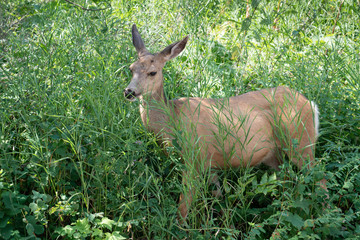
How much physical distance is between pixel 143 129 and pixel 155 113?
0.25 m

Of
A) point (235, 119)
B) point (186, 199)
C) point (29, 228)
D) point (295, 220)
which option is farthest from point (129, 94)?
point (295, 220)

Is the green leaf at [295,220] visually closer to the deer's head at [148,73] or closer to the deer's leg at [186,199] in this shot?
the deer's leg at [186,199]

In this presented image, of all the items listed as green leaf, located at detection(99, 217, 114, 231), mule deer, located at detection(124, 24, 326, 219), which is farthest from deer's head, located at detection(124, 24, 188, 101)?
green leaf, located at detection(99, 217, 114, 231)

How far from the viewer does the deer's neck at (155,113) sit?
396cm

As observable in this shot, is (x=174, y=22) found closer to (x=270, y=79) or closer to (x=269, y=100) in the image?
(x=270, y=79)

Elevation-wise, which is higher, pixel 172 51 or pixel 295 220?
pixel 172 51

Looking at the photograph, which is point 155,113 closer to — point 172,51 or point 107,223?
point 172,51

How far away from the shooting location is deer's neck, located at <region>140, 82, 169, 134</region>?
3960 mm

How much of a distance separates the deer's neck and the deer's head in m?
0.03

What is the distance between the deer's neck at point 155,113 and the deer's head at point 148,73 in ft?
0.10

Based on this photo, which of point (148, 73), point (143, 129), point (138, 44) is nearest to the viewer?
point (143, 129)

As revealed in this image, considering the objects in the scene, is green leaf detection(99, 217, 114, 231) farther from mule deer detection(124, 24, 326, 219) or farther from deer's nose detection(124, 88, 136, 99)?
deer's nose detection(124, 88, 136, 99)

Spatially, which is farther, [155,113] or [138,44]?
[138,44]

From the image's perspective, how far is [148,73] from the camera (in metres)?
4.32
